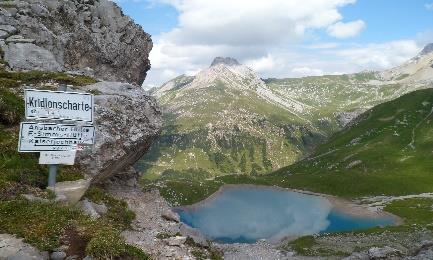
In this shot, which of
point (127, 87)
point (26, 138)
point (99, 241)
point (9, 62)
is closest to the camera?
point (99, 241)

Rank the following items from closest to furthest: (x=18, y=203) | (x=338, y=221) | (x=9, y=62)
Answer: (x=18, y=203), (x=9, y=62), (x=338, y=221)

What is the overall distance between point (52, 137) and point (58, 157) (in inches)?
44.6

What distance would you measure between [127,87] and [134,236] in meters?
16.8

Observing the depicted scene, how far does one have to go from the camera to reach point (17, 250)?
15.4 m

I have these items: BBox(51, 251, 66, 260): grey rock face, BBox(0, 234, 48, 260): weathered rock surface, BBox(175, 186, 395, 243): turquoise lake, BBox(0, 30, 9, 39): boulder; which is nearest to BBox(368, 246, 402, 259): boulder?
BBox(51, 251, 66, 260): grey rock face

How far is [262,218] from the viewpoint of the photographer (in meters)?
135

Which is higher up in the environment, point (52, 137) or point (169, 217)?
point (52, 137)

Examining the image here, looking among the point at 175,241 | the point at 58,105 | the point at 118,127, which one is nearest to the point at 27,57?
the point at 118,127

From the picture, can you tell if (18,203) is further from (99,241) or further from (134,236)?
(134,236)

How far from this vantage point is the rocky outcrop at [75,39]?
49.2 m

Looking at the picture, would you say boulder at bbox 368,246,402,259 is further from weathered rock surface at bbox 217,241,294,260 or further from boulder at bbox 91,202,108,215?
boulder at bbox 91,202,108,215

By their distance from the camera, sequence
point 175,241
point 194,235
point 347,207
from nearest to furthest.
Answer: point 175,241 < point 194,235 < point 347,207

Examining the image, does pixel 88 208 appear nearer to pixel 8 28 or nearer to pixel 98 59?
pixel 8 28

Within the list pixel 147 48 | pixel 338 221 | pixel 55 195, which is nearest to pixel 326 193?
pixel 338 221
